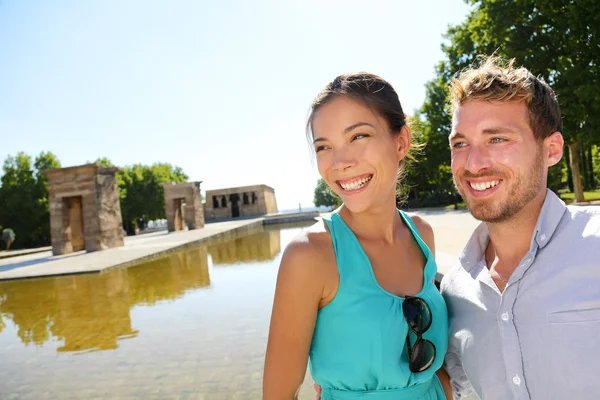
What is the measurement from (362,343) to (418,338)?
0.25 meters

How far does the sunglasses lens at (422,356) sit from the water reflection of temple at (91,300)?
4.47 meters

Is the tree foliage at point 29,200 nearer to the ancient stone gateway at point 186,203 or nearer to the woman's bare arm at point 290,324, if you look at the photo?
the ancient stone gateway at point 186,203

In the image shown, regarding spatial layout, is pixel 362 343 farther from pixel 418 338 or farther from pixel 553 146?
pixel 553 146

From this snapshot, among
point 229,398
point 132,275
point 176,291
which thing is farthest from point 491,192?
point 132,275

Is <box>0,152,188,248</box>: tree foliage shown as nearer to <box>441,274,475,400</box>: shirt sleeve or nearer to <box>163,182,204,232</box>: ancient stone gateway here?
<box>163,182,204,232</box>: ancient stone gateway

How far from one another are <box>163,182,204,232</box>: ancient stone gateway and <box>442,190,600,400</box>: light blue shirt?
30092 mm

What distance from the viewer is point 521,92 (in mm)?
1741

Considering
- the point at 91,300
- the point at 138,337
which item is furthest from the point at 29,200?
the point at 138,337

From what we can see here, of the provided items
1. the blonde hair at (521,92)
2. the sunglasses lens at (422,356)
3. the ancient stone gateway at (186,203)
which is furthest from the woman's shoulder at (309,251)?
the ancient stone gateway at (186,203)

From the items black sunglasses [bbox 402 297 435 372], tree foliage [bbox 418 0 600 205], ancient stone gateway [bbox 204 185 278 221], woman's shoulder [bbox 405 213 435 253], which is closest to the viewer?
black sunglasses [bbox 402 297 435 372]

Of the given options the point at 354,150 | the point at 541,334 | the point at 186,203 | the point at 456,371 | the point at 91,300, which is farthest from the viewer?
the point at 186,203

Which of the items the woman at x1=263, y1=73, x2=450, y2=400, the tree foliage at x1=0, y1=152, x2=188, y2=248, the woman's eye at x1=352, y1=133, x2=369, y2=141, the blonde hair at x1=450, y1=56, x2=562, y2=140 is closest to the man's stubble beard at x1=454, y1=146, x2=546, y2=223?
the blonde hair at x1=450, y1=56, x2=562, y2=140

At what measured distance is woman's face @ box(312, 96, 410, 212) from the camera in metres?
1.81

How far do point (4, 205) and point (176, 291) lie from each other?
36.0m
